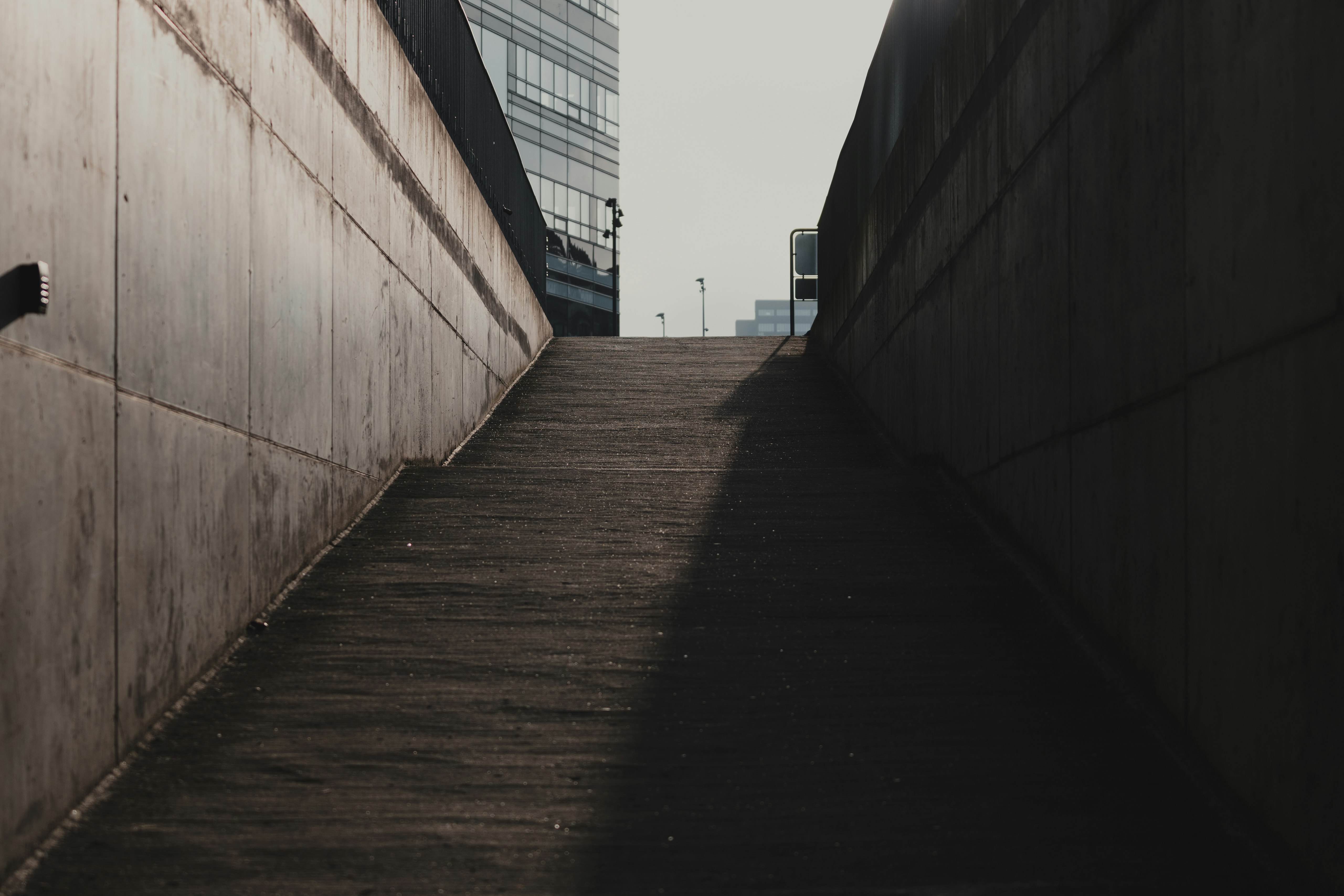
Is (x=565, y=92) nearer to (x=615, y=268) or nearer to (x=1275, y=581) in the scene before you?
(x=615, y=268)

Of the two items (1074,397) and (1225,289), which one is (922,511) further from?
(1225,289)

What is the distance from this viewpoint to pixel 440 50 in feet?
40.2

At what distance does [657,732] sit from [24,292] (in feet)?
9.37

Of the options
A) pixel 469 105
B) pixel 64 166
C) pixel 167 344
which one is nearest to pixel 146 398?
pixel 167 344

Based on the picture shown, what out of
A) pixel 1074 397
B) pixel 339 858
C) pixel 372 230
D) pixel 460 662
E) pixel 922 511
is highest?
pixel 372 230

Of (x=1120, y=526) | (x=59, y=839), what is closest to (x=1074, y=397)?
(x=1120, y=526)

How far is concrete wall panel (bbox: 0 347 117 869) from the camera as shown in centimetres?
377

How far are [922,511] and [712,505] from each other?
1422 millimetres

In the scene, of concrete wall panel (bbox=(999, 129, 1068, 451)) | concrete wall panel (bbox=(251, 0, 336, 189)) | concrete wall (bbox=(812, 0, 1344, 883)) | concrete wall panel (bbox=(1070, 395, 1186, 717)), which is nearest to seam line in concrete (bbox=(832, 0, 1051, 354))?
concrete wall (bbox=(812, 0, 1344, 883))

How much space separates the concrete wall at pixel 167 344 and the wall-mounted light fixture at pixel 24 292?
0.05 m

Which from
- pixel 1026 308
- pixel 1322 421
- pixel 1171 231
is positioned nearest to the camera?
pixel 1322 421

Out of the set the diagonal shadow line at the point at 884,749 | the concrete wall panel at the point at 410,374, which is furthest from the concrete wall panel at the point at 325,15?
the diagonal shadow line at the point at 884,749

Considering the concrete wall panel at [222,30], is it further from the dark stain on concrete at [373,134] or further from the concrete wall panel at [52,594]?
the concrete wall panel at [52,594]

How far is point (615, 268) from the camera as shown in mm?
45625
